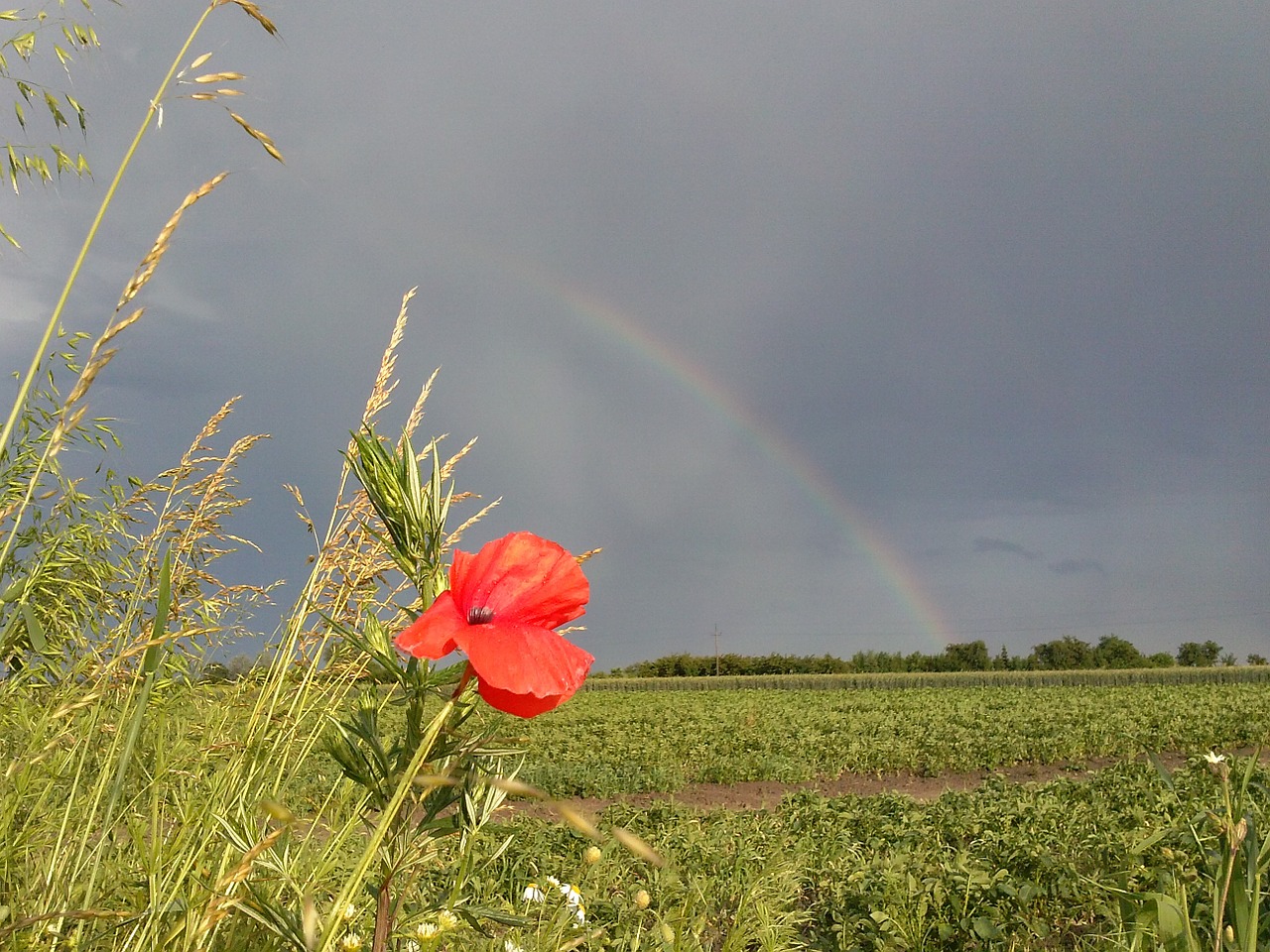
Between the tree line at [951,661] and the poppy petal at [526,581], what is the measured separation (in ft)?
176

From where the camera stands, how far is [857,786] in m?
10.8

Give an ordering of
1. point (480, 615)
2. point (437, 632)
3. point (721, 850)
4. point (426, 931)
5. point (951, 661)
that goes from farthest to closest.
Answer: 1. point (951, 661)
2. point (721, 850)
3. point (426, 931)
4. point (480, 615)
5. point (437, 632)

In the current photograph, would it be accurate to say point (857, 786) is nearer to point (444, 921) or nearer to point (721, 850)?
point (721, 850)

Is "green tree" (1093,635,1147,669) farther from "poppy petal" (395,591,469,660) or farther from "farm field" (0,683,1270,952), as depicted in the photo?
"poppy petal" (395,591,469,660)

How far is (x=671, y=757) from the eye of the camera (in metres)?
11.7

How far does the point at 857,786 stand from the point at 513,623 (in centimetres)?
1087

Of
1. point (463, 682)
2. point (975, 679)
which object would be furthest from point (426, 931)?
point (975, 679)

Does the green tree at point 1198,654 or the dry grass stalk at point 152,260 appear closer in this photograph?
the dry grass stalk at point 152,260

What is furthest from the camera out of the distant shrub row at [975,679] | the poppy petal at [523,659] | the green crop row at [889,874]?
the distant shrub row at [975,679]

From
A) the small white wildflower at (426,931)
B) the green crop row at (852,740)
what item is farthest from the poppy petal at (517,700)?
the green crop row at (852,740)

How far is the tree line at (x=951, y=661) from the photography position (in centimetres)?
5716

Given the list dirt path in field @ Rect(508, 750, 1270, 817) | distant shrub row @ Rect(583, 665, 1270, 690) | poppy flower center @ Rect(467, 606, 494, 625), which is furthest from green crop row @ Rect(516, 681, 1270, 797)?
distant shrub row @ Rect(583, 665, 1270, 690)

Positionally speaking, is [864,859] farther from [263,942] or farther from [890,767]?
[890,767]

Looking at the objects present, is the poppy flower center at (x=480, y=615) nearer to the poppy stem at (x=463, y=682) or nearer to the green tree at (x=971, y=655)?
the poppy stem at (x=463, y=682)
